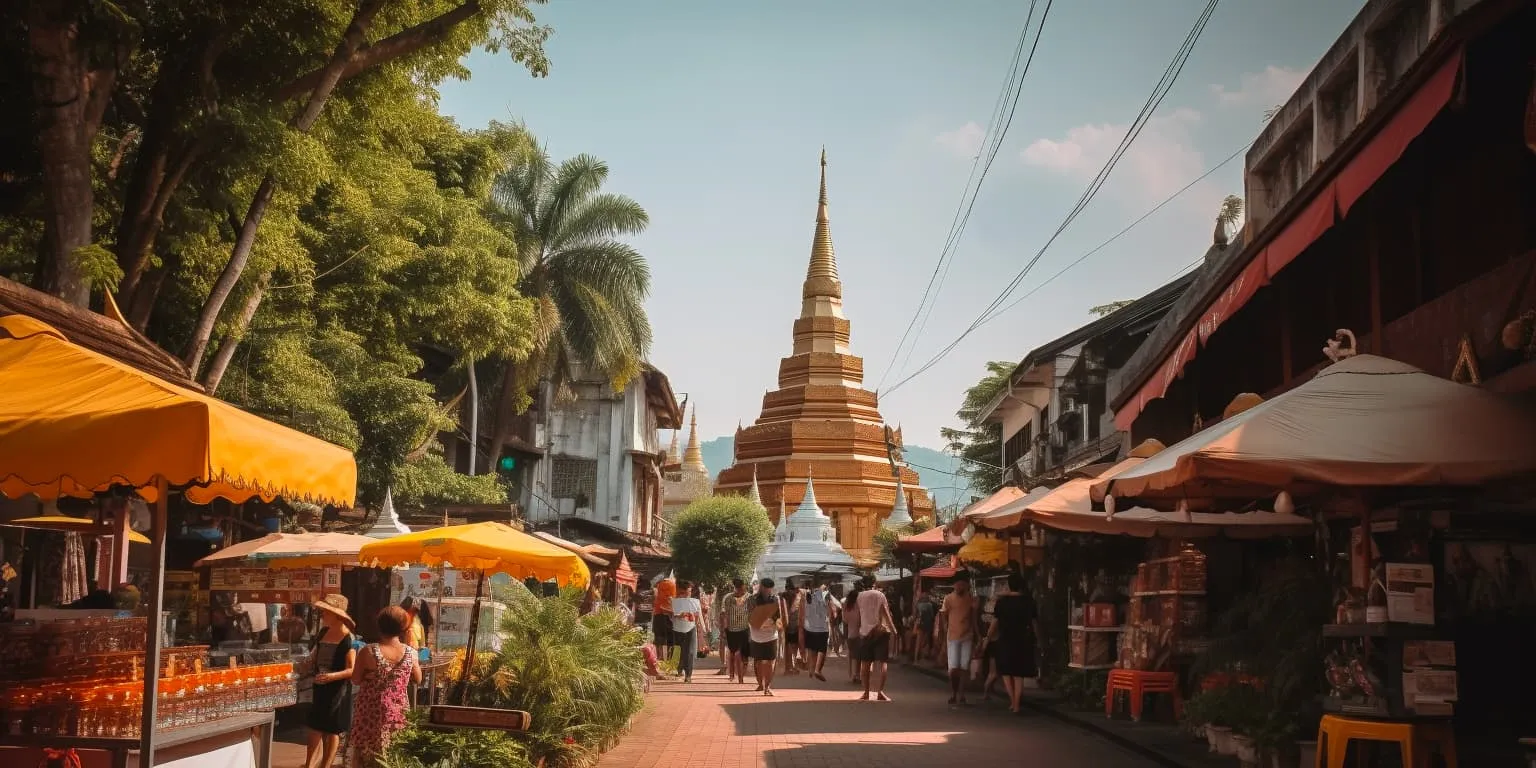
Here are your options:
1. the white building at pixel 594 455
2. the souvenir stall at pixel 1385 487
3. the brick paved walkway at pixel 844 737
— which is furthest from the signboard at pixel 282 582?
the white building at pixel 594 455

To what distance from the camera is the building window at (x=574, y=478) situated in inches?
1927

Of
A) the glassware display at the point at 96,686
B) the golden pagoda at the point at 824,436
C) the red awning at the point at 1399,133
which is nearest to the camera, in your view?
the glassware display at the point at 96,686

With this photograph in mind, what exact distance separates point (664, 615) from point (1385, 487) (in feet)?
65.4

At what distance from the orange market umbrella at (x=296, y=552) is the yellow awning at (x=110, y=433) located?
29.8 ft

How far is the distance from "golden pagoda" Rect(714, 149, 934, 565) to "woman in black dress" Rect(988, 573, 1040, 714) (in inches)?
1727

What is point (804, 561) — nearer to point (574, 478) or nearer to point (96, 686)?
point (574, 478)

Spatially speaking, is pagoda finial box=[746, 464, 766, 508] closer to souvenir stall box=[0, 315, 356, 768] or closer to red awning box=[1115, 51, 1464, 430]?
red awning box=[1115, 51, 1464, 430]

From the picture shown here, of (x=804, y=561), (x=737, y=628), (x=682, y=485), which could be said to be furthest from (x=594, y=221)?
(x=682, y=485)

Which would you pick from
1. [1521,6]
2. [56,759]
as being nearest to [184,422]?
[56,759]

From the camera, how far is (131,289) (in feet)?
43.9

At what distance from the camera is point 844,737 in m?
14.3

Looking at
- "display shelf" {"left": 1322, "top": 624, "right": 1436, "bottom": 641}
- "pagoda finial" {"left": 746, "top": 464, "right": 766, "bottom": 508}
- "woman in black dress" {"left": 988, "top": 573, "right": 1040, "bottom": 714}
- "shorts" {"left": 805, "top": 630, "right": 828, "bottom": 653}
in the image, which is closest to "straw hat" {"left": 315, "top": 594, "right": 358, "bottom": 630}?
"display shelf" {"left": 1322, "top": 624, "right": 1436, "bottom": 641}

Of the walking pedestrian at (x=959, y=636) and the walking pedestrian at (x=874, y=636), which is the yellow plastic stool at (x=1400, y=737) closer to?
the walking pedestrian at (x=959, y=636)

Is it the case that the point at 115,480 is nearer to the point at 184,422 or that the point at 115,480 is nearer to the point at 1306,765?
the point at 184,422
